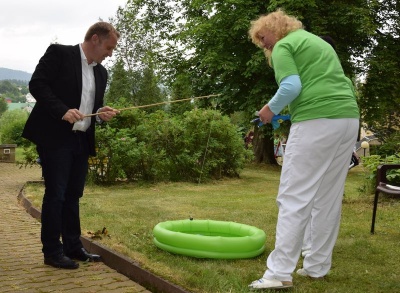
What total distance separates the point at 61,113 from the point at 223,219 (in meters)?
3.35

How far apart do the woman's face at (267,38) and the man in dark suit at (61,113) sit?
132 centimetres

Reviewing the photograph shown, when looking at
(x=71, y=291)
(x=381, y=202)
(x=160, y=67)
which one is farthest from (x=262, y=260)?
(x=160, y=67)

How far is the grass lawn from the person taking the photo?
376 centimetres

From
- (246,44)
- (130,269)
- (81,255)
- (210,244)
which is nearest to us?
(130,269)

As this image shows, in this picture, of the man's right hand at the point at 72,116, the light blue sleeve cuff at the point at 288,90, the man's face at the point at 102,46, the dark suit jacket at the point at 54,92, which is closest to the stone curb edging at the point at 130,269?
the dark suit jacket at the point at 54,92

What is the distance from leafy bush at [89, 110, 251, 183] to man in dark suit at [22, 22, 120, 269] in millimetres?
6558

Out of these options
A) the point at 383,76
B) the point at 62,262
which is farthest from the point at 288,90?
the point at 383,76

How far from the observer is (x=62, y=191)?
423 centimetres

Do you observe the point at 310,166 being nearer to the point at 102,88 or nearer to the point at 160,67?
the point at 102,88

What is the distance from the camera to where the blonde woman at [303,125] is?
3445 millimetres

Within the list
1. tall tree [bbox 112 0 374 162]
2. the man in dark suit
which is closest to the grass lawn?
the man in dark suit

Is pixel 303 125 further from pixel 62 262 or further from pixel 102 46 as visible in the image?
pixel 62 262

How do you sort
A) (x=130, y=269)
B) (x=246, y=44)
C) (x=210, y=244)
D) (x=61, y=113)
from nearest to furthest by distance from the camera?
(x=61, y=113), (x=130, y=269), (x=210, y=244), (x=246, y=44)

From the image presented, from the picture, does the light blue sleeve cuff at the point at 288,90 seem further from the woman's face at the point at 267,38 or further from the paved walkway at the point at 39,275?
the paved walkway at the point at 39,275
